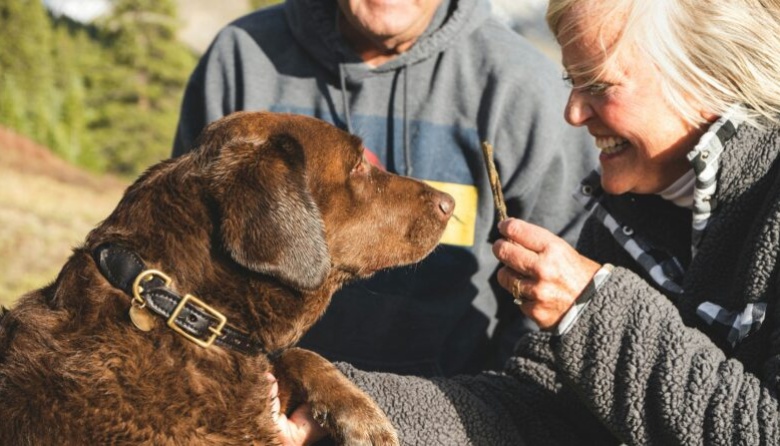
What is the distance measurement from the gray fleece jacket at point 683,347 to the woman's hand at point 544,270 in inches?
2.6

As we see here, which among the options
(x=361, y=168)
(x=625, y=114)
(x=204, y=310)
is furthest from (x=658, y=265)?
(x=204, y=310)

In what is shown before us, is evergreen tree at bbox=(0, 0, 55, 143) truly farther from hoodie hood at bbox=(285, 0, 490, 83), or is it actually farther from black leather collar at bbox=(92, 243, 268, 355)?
black leather collar at bbox=(92, 243, 268, 355)

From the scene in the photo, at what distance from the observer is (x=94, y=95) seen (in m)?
13.4

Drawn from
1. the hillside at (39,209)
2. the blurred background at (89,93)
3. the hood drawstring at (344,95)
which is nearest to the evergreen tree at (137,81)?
the blurred background at (89,93)

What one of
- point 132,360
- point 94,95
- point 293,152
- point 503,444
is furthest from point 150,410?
point 94,95

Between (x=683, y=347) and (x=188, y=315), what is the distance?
147 centimetres

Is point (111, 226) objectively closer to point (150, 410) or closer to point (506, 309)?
point (150, 410)

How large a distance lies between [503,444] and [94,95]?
11597 mm

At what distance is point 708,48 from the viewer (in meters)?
2.95

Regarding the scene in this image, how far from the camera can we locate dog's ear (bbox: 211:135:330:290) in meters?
2.57

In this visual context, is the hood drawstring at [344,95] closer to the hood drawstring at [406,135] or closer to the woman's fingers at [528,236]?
the hood drawstring at [406,135]

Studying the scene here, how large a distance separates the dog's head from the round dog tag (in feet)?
1.00

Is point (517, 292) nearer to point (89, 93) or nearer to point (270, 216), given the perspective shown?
point (270, 216)

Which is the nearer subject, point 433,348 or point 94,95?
point 433,348
